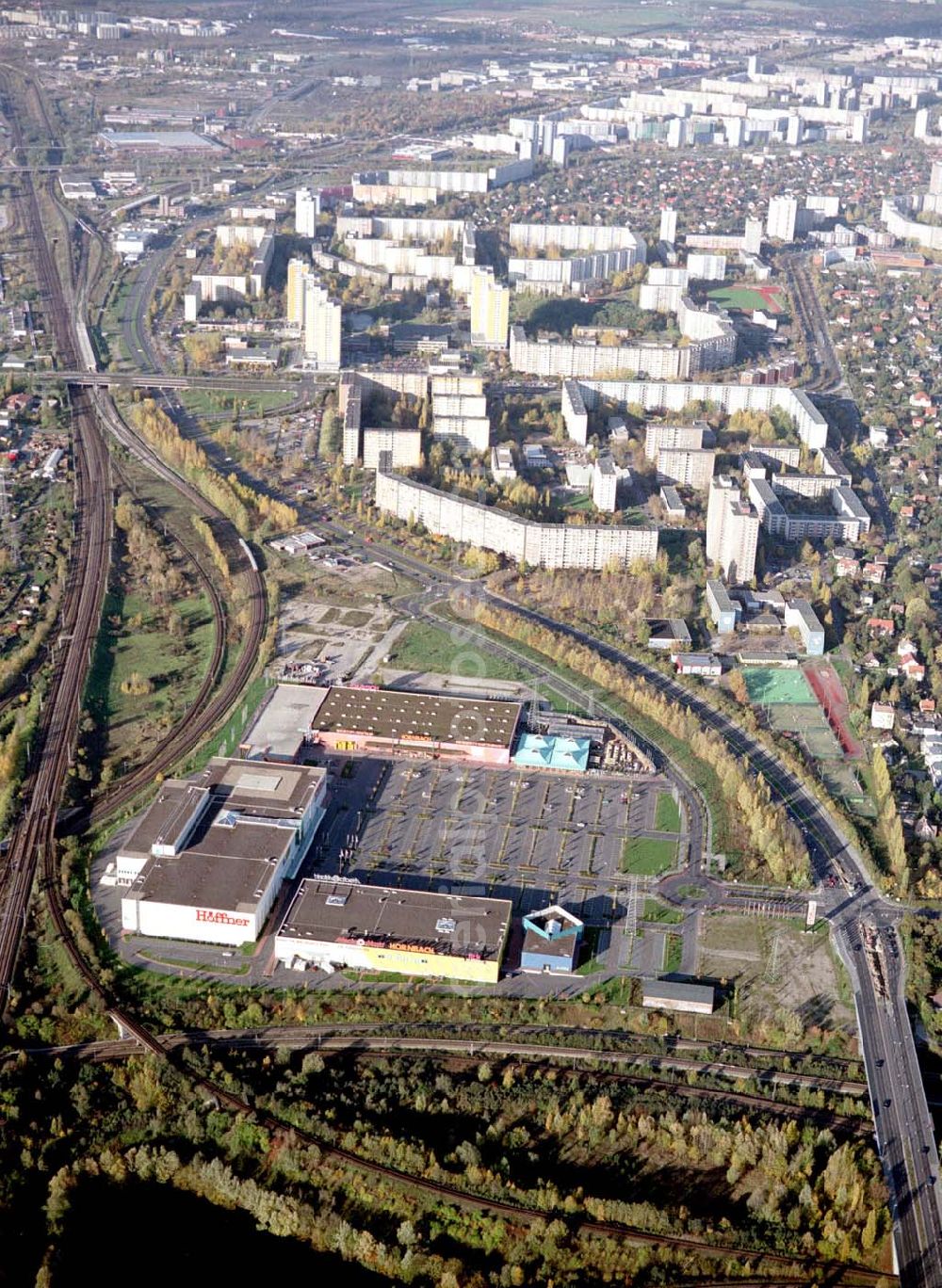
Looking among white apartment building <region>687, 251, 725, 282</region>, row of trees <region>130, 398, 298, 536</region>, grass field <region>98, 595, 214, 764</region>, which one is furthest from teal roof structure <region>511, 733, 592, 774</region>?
white apartment building <region>687, 251, 725, 282</region>

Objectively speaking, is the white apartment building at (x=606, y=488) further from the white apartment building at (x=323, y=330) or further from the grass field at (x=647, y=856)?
the grass field at (x=647, y=856)

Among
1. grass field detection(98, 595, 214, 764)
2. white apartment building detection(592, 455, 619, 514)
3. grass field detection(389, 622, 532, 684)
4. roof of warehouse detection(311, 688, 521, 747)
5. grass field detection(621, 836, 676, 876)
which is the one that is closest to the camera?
grass field detection(621, 836, 676, 876)

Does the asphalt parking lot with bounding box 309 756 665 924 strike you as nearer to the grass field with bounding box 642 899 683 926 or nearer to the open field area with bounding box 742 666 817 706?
the grass field with bounding box 642 899 683 926

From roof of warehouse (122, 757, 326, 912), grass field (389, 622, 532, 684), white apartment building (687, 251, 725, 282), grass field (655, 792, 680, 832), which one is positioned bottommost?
grass field (655, 792, 680, 832)

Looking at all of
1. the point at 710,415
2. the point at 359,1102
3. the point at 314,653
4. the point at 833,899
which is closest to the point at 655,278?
the point at 710,415

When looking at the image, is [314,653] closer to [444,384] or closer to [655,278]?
[444,384]

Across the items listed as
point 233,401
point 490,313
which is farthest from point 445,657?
point 490,313

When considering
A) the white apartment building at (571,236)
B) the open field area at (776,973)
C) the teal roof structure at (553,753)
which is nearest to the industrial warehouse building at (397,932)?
the open field area at (776,973)
